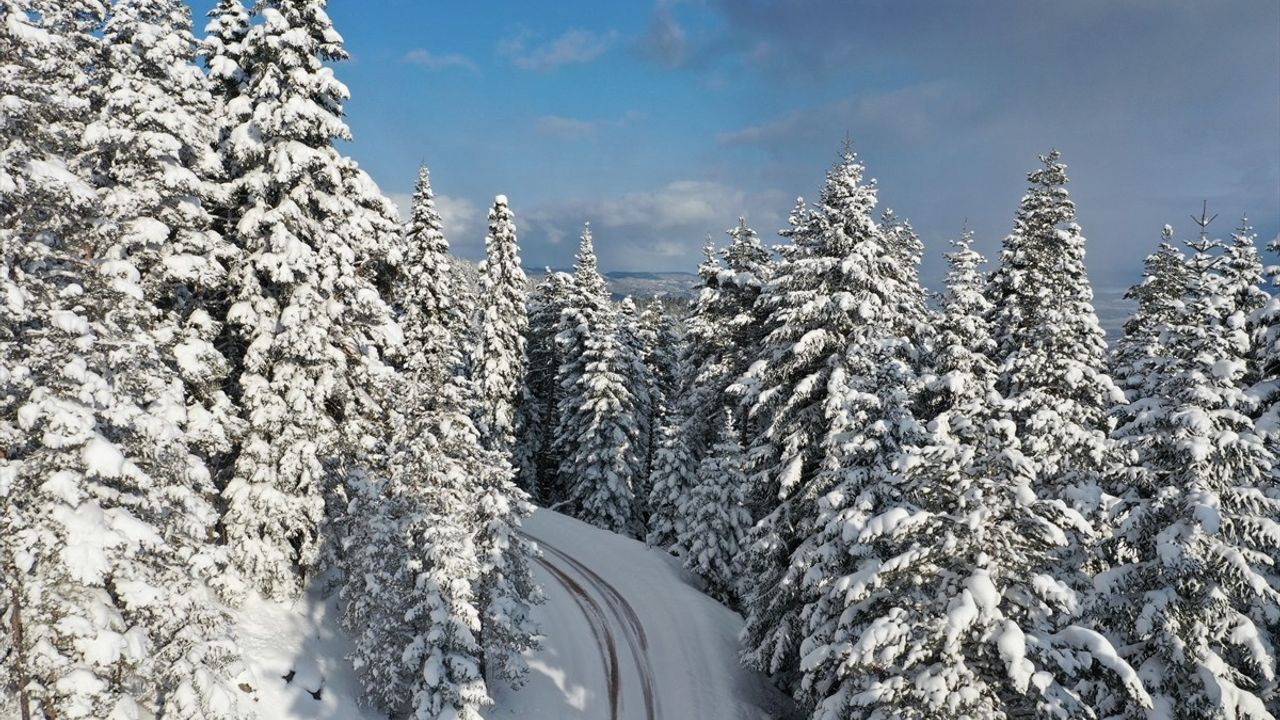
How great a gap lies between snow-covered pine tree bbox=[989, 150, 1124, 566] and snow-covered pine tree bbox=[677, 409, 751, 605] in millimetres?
10508

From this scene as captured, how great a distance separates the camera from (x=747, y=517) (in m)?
→ 27.5

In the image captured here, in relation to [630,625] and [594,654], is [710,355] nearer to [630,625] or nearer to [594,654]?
[630,625]

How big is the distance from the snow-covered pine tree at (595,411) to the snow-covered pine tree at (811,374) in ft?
67.5

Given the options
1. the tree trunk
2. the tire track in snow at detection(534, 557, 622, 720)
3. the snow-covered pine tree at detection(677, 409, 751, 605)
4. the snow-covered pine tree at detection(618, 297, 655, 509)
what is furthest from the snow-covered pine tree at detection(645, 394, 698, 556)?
the tree trunk

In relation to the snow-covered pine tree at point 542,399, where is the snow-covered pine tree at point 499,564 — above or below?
below

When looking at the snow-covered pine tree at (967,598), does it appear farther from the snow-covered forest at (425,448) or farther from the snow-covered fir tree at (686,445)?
the snow-covered fir tree at (686,445)

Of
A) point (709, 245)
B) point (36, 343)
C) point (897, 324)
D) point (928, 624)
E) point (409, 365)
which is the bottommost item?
point (928, 624)

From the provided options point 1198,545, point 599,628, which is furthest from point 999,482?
point 599,628

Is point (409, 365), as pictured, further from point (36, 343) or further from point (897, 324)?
point (897, 324)

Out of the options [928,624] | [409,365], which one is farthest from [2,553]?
[928,624]

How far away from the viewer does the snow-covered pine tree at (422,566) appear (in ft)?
52.4

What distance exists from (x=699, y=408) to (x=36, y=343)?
26.7 metres

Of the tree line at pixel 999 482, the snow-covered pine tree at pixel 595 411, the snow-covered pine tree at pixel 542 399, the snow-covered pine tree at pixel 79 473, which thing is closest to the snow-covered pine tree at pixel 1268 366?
the tree line at pixel 999 482

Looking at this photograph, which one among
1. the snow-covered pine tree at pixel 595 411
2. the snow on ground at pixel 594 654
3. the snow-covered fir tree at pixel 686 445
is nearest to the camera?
the snow on ground at pixel 594 654
